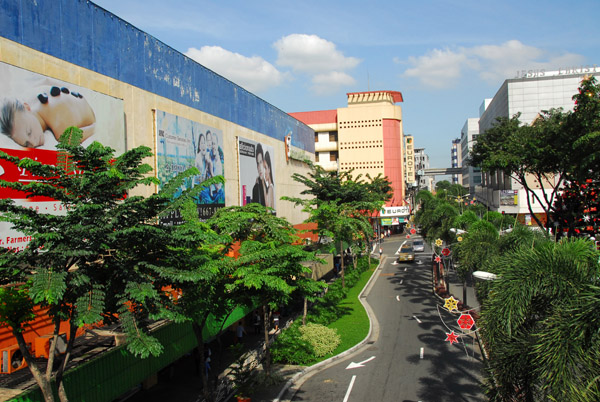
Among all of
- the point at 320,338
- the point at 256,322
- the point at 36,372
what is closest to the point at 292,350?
the point at 320,338

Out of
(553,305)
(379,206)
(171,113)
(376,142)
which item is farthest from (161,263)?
(376,142)

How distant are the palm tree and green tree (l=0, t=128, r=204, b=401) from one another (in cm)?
640

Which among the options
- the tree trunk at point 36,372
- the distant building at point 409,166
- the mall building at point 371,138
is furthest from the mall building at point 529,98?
the tree trunk at point 36,372

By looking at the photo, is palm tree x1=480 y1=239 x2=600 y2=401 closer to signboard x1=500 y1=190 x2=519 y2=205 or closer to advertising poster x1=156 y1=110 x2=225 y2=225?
advertising poster x1=156 y1=110 x2=225 y2=225

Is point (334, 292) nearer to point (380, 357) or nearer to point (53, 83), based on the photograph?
point (380, 357)

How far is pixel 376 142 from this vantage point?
79.4 meters

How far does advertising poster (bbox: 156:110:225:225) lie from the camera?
926 inches

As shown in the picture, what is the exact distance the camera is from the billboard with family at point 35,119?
47.9 ft

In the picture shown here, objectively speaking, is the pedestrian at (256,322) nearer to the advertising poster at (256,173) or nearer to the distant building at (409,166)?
the advertising poster at (256,173)

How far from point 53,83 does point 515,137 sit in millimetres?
27028

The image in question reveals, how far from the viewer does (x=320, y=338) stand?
2305cm

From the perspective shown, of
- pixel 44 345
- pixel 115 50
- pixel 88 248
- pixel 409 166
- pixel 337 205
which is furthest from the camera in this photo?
pixel 409 166

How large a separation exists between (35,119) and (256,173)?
69.2 feet

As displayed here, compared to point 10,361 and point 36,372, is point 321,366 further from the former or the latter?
point 36,372
